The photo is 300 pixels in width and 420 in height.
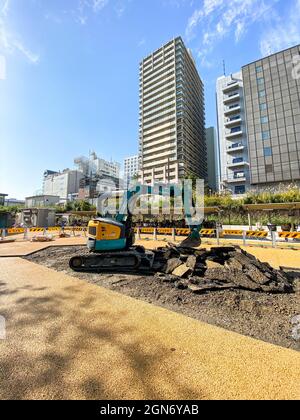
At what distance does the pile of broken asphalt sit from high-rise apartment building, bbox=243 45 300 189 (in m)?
46.7

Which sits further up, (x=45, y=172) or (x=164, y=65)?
(x=164, y=65)

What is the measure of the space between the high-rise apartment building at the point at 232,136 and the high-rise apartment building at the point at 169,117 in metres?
→ 16.5

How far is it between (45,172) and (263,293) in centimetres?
13758

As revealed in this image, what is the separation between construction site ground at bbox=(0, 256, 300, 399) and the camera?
2217 mm

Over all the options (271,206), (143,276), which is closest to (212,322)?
(143,276)

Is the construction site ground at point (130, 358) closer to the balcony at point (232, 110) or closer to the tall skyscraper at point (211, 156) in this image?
the balcony at point (232, 110)

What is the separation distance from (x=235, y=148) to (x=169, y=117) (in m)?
32.8

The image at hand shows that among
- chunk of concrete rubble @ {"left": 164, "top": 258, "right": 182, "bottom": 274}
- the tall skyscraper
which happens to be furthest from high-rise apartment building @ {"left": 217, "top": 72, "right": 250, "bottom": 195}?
chunk of concrete rubble @ {"left": 164, "top": 258, "right": 182, "bottom": 274}

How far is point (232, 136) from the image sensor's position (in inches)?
2104

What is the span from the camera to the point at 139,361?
8.80ft

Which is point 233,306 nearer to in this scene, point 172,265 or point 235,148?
point 172,265

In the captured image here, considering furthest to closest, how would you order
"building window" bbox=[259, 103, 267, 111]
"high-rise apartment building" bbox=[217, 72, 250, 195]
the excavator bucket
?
"high-rise apartment building" bbox=[217, 72, 250, 195] < "building window" bbox=[259, 103, 267, 111] < the excavator bucket

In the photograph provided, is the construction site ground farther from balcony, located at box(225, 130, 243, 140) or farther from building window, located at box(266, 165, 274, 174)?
balcony, located at box(225, 130, 243, 140)

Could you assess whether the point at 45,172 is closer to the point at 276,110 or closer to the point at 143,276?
the point at 276,110
